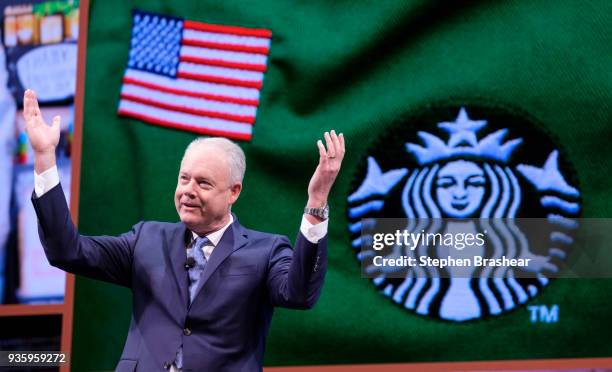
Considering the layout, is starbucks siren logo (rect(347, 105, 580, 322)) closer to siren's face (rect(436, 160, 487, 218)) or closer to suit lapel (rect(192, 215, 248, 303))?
siren's face (rect(436, 160, 487, 218))

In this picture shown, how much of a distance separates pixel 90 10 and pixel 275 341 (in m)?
1.71

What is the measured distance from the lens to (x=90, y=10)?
12.3ft

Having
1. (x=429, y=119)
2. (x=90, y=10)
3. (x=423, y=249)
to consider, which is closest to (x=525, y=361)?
(x=423, y=249)

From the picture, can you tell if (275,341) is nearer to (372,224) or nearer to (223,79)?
(372,224)

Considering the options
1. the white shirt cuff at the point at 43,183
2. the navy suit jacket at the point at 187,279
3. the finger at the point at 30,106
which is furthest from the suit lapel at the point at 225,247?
the finger at the point at 30,106

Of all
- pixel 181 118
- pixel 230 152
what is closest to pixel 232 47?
pixel 181 118

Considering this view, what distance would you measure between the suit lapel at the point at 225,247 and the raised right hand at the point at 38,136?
519 millimetres

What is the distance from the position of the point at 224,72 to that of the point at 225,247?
5.23ft

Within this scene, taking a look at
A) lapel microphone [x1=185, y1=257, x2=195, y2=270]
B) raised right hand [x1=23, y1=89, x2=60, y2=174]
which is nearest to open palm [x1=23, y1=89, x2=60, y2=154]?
raised right hand [x1=23, y1=89, x2=60, y2=174]

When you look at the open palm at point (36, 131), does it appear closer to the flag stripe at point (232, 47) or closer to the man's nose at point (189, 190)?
the man's nose at point (189, 190)

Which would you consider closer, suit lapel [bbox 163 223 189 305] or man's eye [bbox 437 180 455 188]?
suit lapel [bbox 163 223 189 305]

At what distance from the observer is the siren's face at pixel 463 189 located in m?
3.94

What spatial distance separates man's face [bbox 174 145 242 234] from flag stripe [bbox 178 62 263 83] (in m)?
1.48

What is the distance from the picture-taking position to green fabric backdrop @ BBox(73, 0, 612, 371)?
3758 millimetres
